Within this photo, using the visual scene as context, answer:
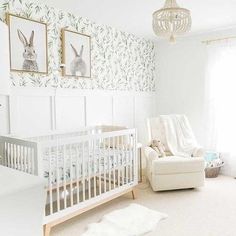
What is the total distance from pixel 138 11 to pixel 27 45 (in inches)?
55.4

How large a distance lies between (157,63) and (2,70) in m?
4.02

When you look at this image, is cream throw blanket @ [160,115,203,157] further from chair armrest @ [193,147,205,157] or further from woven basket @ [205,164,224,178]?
woven basket @ [205,164,224,178]

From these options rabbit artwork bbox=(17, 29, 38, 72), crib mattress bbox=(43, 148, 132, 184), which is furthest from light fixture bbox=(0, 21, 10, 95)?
rabbit artwork bbox=(17, 29, 38, 72)

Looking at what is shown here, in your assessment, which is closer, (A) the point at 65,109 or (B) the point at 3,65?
Result: (B) the point at 3,65

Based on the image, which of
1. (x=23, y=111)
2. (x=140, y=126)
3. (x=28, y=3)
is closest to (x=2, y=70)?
(x=23, y=111)

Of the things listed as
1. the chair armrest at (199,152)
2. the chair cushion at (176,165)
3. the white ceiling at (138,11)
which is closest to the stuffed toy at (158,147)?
the chair cushion at (176,165)

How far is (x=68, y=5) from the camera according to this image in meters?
3.00

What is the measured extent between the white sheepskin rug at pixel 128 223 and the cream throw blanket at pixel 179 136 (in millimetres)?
1243

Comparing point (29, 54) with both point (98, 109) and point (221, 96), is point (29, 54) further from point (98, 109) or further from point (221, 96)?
point (221, 96)

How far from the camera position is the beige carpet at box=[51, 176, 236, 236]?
7.68 ft

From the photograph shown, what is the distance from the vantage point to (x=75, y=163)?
7.99ft

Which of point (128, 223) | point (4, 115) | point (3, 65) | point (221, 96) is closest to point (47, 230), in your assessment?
point (128, 223)

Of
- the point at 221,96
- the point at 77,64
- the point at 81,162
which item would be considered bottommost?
the point at 81,162

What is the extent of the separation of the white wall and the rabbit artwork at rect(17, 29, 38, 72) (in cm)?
260
